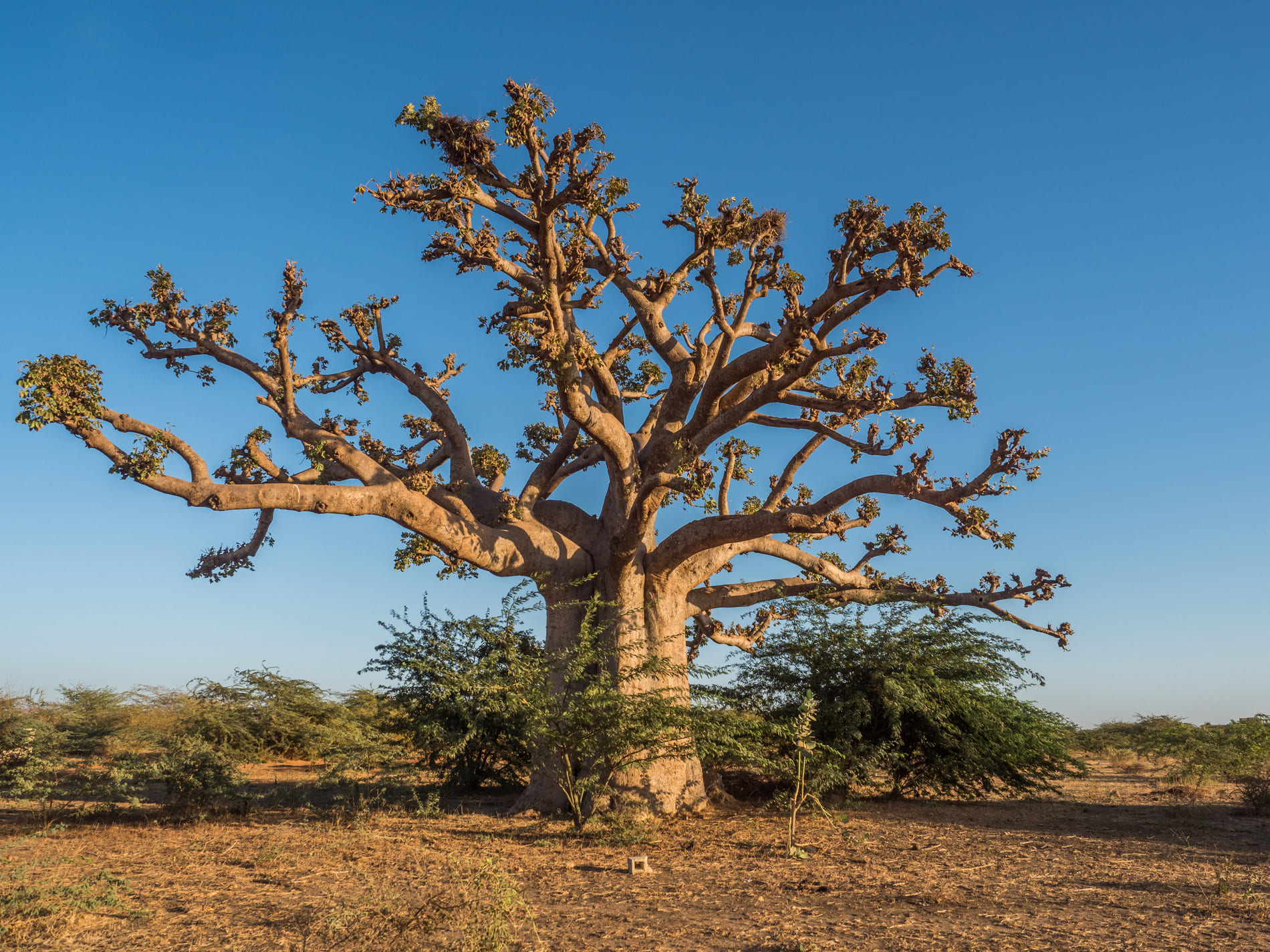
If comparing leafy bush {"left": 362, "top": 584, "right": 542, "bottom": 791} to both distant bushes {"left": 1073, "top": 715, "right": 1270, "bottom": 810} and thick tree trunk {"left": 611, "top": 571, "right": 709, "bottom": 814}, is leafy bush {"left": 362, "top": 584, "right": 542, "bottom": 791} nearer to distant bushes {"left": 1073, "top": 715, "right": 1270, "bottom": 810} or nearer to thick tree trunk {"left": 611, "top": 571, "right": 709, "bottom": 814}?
thick tree trunk {"left": 611, "top": 571, "right": 709, "bottom": 814}

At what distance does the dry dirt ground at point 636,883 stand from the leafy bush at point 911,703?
3.15 ft

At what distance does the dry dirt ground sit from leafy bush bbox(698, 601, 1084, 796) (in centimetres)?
96

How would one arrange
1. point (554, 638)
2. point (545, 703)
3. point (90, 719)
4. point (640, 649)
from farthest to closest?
point (90, 719) → point (554, 638) → point (640, 649) → point (545, 703)

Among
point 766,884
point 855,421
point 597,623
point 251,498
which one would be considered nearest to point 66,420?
point 251,498

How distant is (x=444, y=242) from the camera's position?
9.30 m

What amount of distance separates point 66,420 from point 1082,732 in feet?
67.1

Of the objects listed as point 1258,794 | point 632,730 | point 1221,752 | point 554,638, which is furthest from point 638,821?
point 1221,752

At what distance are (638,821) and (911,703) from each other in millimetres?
3705

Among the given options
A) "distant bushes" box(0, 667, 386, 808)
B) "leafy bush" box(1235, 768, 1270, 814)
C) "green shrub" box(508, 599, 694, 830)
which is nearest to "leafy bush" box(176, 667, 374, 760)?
"distant bushes" box(0, 667, 386, 808)

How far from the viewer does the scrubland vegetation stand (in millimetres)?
4895

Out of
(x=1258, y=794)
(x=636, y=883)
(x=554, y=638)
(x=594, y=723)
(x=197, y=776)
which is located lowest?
(x=636, y=883)

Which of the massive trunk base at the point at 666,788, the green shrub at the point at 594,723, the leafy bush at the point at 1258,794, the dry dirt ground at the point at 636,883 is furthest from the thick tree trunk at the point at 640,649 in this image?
the leafy bush at the point at 1258,794

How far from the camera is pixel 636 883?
6.19m

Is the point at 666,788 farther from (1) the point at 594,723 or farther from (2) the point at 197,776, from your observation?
(2) the point at 197,776
